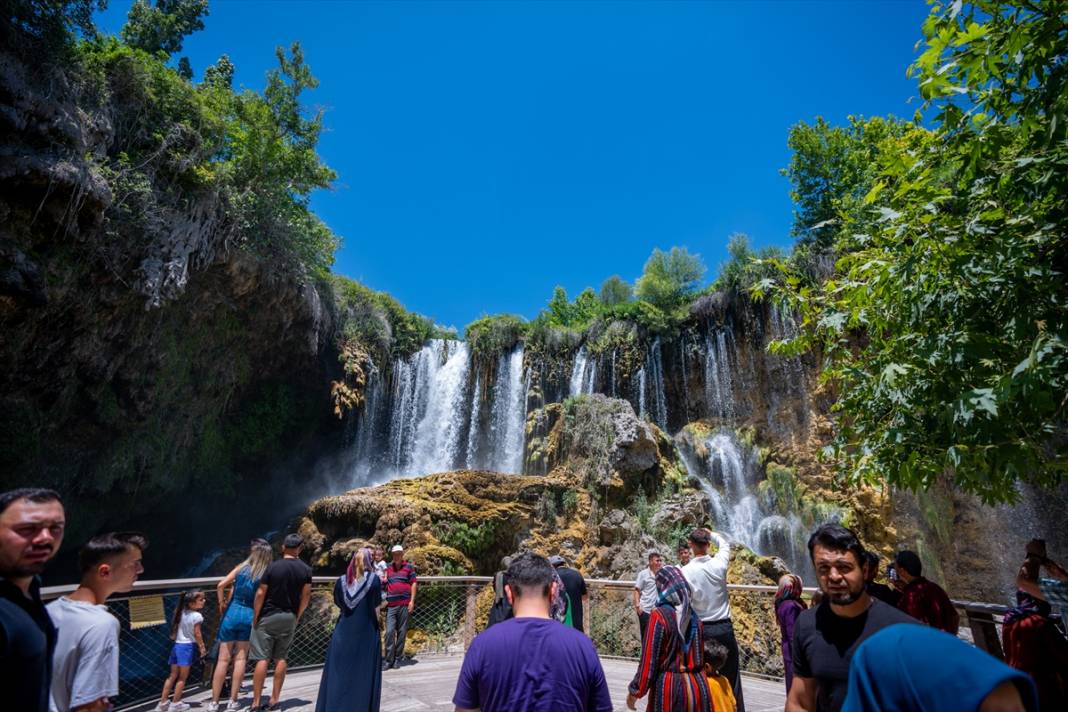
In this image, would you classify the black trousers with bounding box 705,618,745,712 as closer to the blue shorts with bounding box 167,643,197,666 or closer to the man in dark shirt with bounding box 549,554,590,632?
the man in dark shirt with bounding box 549,554,590,632

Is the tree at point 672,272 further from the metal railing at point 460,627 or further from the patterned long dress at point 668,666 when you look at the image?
the patterned long dress at point 668,666

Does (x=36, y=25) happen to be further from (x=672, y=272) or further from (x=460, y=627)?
(x=672, y=272)

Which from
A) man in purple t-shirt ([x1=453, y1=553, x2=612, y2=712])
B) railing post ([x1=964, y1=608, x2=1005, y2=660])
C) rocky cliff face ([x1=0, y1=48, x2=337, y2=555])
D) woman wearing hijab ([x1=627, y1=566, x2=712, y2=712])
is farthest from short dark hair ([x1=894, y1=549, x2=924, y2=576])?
rocky cliff face ([x1=0, y1=48, x2=337, y2=555])

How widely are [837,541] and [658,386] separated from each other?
19772mm

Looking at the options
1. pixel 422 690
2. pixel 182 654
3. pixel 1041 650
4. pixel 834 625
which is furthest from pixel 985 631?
pixel 182 654

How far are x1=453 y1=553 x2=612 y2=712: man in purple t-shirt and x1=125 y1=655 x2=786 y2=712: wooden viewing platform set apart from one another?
391 cm

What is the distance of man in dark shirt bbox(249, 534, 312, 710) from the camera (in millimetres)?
4844

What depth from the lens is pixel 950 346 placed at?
408 centimetres

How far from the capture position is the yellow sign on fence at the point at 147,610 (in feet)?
15.5

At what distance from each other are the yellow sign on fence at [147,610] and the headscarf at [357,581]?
6.11 ft

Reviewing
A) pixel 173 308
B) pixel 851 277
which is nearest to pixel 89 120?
pixel 173 308

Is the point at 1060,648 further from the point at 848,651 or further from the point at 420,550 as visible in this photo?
the point at 420,550

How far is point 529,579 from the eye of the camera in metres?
2.15

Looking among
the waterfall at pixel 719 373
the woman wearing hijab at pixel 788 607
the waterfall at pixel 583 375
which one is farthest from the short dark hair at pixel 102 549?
the waterfall at pixel 719 373
